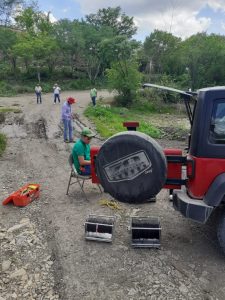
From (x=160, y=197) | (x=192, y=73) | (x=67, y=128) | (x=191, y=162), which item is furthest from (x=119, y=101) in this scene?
(x=191, y=162)

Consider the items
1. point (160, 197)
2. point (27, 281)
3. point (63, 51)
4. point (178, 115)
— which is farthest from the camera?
point (63, 51)

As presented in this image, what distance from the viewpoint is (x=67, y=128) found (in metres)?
12.0

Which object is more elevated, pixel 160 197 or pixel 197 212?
pixel 197 212

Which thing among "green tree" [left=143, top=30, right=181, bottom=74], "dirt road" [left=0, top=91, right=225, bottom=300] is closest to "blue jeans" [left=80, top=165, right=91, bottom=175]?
"dirt road" [left=0, top=91, right=225, bottom=300]

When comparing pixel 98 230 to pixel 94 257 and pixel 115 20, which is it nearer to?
pixel 94 257

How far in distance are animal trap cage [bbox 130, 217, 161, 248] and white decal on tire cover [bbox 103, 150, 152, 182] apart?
0.92 metres

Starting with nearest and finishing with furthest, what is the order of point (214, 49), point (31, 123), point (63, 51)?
point (31, 123), point (214, 49), point (63, 51)

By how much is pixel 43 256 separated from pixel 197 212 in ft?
7.28

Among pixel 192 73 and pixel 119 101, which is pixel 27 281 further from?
pixel 192 73

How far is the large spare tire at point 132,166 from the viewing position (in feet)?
13.9

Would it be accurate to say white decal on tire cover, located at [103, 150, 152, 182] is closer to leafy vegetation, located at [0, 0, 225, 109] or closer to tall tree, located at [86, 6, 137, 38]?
leafy vegetation, located at [0, 0, 225, 109]

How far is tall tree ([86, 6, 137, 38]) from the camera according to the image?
49750 millimetres

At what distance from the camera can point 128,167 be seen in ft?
14.3

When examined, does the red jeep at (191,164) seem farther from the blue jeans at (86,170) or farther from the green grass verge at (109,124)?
the green grass verge at (109,124)
